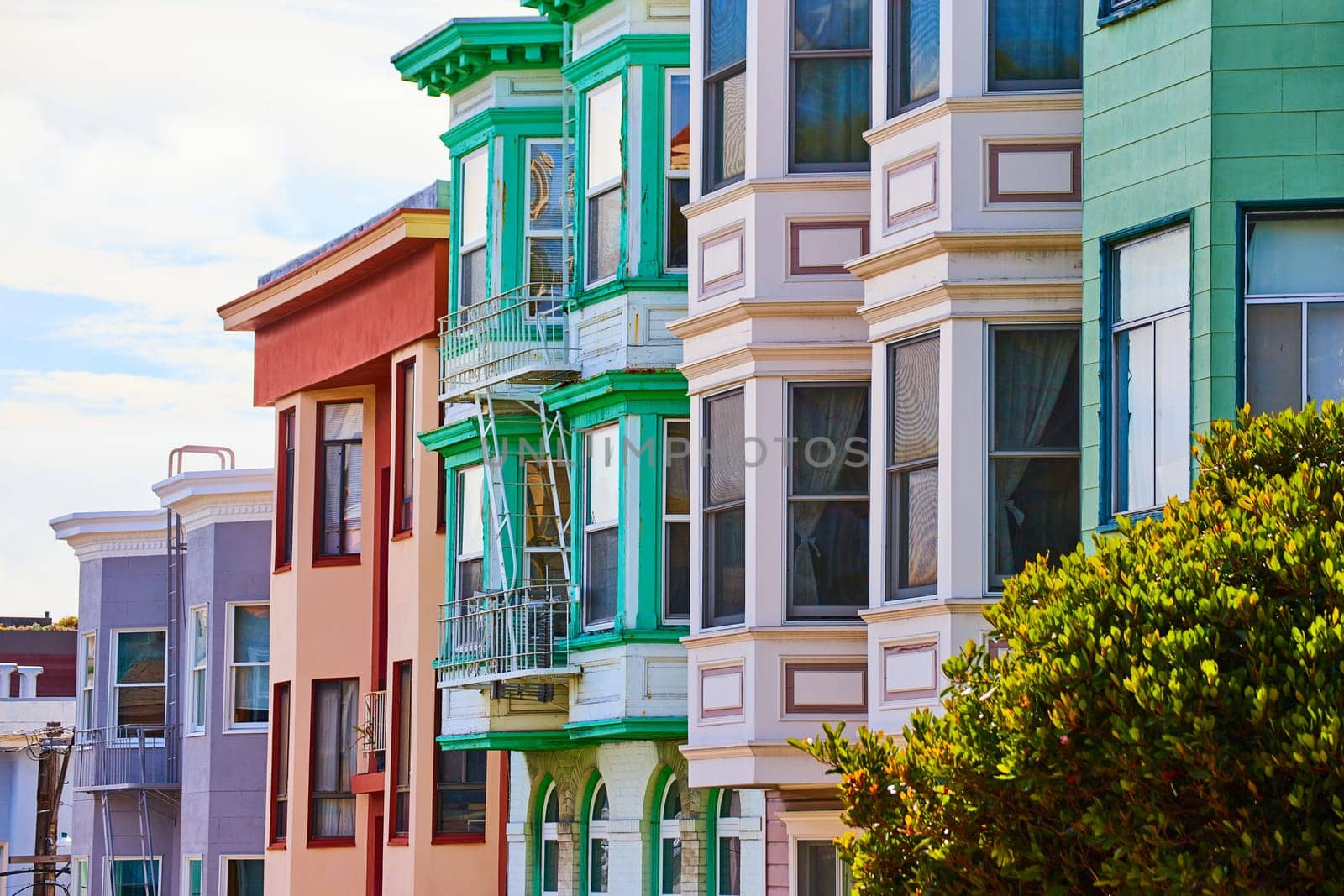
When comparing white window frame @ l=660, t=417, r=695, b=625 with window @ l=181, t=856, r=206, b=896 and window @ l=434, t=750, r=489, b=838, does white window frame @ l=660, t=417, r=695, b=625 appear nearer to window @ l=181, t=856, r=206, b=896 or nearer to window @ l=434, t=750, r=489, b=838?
window @ l=434, t=750, r=489, b=838

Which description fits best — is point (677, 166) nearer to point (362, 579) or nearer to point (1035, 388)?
point (1035, 388)

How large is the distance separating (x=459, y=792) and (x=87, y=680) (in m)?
16.8

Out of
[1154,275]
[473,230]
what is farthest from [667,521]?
[1154,275]

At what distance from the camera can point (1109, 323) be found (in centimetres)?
1741

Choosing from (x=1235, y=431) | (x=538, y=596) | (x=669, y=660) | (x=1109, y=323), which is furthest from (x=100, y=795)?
(x=1235, y=431)

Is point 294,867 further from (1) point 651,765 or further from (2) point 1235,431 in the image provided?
(2) point 1235,431

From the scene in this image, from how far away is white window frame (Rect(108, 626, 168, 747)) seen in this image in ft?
141

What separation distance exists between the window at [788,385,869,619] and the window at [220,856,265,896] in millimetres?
20233

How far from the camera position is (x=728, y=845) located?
986 inches

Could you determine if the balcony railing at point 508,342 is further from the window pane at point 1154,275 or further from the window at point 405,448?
the window pane at point 1154,275

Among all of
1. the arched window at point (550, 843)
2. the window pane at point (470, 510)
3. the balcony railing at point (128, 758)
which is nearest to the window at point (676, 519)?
the arched window at point (550, 843)

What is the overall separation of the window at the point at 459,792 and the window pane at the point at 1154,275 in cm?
1542

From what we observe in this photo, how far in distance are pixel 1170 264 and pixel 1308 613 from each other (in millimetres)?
4963

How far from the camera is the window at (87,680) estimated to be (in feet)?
150
